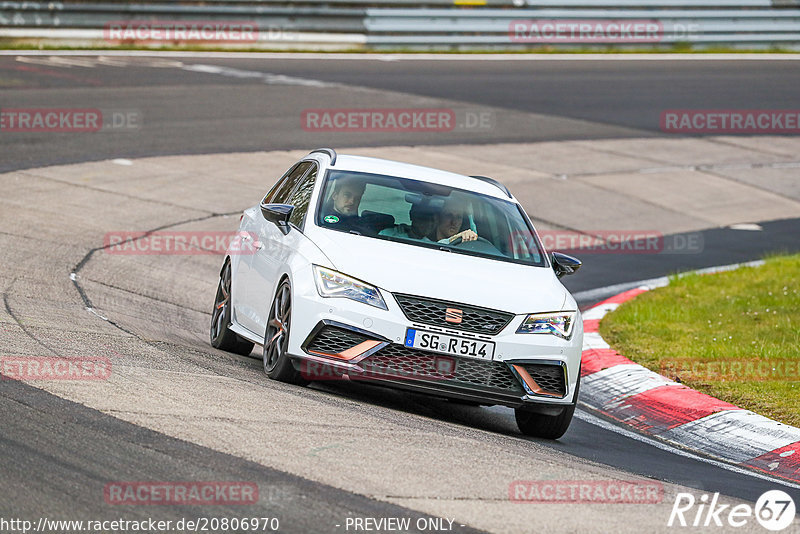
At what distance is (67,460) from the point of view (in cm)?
576

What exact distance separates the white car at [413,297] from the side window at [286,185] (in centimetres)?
50

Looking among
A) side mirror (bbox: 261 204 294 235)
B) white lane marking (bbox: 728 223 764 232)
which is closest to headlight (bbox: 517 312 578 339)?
side mirror (bbox: 261 204 294 235)

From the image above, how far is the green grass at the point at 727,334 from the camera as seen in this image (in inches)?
372

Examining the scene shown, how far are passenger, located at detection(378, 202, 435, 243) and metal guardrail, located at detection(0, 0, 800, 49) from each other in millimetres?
20007

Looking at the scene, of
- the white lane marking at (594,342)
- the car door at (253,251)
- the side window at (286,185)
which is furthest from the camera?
the white lane marking at (594,342)

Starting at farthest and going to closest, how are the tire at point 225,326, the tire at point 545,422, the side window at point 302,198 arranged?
1. the tire at point 225,326
2. the side window at point 302,198
3. the tire at point 545,422

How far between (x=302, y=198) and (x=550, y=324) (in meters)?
2.26

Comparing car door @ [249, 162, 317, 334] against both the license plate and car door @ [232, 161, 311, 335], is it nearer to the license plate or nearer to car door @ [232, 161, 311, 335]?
car door @ [232, 161, 311, 335]

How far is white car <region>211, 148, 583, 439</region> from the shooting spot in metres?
7.78

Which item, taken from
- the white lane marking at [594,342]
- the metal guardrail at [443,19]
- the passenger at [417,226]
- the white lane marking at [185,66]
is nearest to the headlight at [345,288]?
the passenger at [417,226]

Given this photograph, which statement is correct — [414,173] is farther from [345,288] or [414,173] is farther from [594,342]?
[594,342]

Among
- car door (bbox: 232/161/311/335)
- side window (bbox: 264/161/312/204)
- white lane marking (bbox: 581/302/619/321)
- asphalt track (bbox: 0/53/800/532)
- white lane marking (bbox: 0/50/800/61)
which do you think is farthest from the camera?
white lane marking (bbox: 0/50/800/61)

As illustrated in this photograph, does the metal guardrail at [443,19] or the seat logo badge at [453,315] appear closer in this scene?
the seat logo badge at [453,315]

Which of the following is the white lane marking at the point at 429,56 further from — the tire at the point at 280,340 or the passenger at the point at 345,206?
the tire at the point at 280,340
